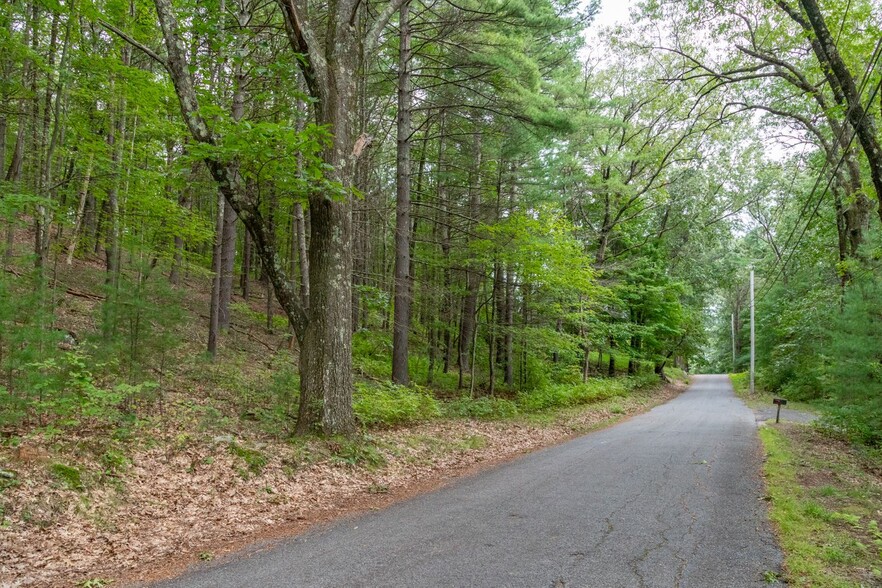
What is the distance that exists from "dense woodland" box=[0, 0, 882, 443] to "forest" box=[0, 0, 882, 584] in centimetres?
8

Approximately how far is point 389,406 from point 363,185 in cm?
668

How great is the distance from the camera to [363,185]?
535 inches

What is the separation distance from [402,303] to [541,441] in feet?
15.2

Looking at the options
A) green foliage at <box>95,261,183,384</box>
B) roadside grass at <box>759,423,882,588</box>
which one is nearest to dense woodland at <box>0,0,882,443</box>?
green foliage at <box>95,261,183,384</box>

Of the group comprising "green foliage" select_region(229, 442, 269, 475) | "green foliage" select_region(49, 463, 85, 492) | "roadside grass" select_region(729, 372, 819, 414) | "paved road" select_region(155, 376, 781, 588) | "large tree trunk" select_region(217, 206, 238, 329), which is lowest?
"roadside grass" select_region(729, 372, 819, 414)

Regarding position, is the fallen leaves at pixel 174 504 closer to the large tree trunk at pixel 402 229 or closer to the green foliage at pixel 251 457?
the green foliage at pixel 251 457

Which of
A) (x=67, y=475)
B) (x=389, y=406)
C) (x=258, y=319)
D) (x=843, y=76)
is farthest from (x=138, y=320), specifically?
(x=258, y=319)

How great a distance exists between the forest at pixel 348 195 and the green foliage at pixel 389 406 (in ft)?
0.26

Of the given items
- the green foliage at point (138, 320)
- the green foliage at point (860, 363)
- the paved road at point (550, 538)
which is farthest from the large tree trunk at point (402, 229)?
the green foliage at point (860, 363)

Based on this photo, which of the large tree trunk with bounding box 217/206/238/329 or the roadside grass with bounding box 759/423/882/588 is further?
the large tree trunk with bounding box 217/206/238/329

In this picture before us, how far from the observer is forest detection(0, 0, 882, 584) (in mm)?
6594

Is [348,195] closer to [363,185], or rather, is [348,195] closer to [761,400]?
[363,185]

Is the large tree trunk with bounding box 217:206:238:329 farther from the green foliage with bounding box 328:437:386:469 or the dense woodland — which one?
the green foliage with bounding box 328:437:386:469

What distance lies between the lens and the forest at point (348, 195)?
659cm
